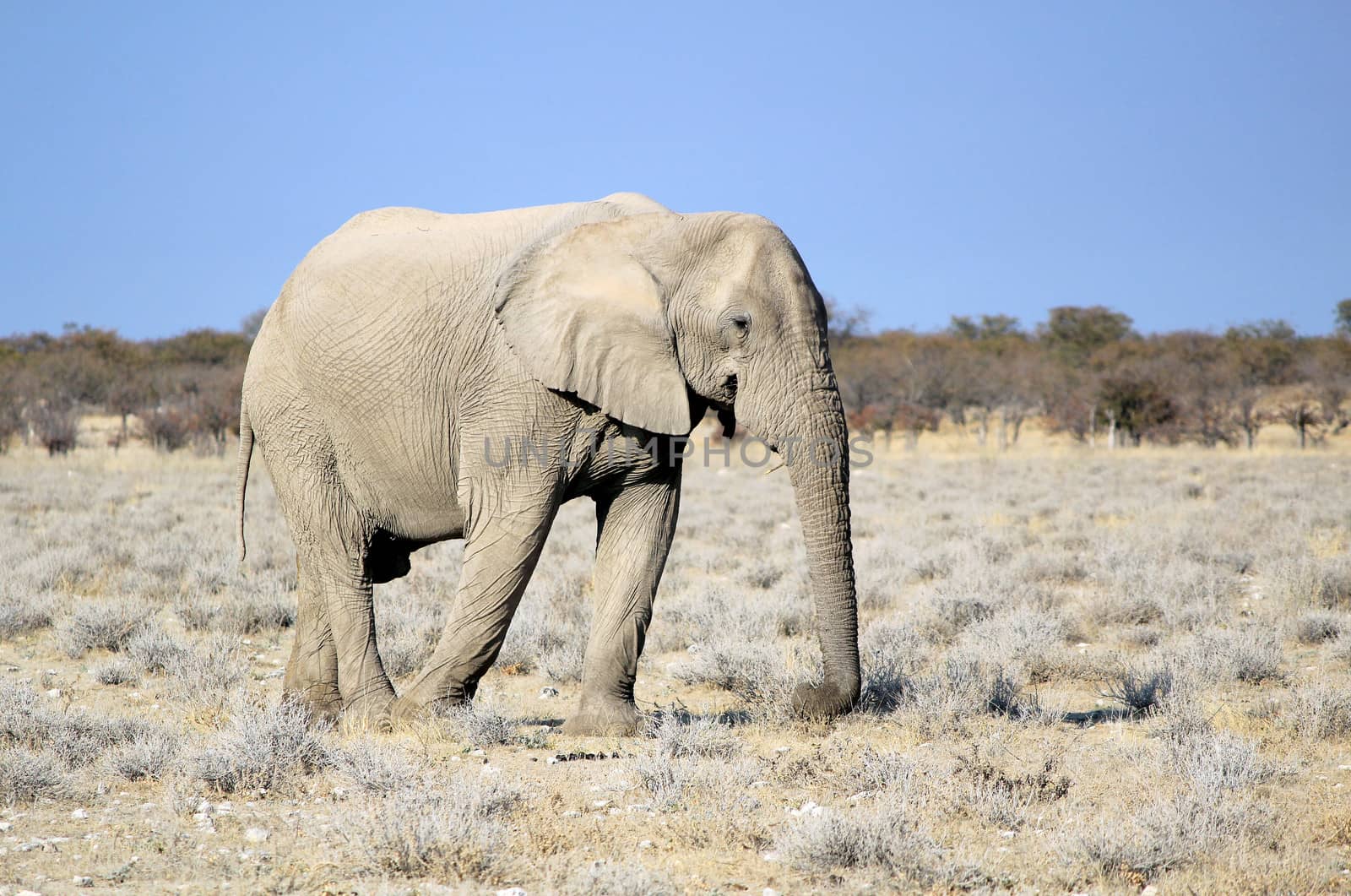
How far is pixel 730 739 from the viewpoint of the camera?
5.76m

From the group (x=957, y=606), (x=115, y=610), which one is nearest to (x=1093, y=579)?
(x=957, y=606)

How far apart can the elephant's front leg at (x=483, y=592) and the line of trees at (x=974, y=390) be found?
1039 inches

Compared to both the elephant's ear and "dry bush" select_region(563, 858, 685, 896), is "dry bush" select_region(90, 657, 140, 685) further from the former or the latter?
"dry bush" select_region(563, 858, 685, 896)

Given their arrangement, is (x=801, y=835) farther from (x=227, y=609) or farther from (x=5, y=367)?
A: (x=5, y=367)

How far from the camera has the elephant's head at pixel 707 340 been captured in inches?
217

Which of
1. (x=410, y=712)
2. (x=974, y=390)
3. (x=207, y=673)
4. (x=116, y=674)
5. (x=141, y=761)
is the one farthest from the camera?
(x=974, y=390)

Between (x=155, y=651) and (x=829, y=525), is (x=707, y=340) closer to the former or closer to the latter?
(x=829, y=525)

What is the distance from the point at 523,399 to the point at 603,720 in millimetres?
1684

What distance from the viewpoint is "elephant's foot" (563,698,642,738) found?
610 centimetres

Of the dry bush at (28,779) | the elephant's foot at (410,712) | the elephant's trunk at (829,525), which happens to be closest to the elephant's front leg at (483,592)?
the elephant's foot at (410,712)

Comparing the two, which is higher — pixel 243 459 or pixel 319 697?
pixel 243 459

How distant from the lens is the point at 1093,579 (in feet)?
37.8

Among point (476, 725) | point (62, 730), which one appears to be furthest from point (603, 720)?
point (62, 730)

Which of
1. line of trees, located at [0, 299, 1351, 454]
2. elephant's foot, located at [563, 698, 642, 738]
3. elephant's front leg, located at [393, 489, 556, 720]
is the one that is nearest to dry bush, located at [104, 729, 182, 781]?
elephant's front leg, located at [393, 489, 556, 720]
